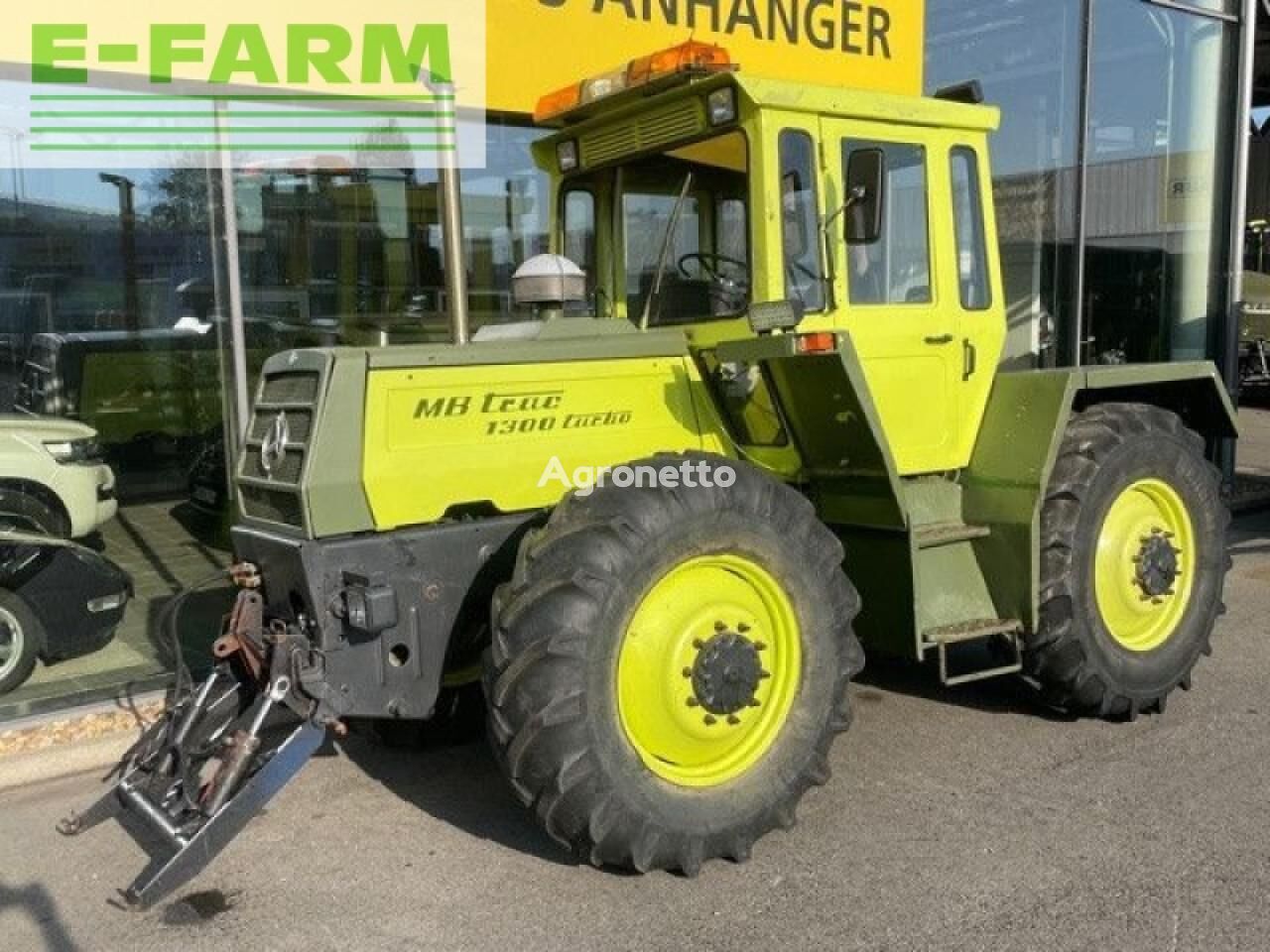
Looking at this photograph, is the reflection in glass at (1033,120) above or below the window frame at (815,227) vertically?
above

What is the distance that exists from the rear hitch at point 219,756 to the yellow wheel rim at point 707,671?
38.7 inches

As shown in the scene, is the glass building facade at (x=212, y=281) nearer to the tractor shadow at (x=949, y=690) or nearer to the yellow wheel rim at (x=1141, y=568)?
the yellow wheel rim at (x=1141, y=568)

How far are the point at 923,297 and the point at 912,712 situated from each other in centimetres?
183

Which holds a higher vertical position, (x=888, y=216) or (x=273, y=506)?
(x=888, y=216)

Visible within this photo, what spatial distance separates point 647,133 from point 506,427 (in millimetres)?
1352

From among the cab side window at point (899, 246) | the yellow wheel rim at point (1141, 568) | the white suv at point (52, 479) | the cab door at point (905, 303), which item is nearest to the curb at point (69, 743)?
the white suv at point (52, 479)

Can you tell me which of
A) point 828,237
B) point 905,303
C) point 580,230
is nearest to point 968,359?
point 905,303

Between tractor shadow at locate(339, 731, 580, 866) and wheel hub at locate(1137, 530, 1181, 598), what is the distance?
272cm

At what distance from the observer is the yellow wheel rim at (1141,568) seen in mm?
5031

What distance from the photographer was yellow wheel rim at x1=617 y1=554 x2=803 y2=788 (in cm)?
374

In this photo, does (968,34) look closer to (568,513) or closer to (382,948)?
(568,513)

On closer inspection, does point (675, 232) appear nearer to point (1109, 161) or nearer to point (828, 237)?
point (828, 237)

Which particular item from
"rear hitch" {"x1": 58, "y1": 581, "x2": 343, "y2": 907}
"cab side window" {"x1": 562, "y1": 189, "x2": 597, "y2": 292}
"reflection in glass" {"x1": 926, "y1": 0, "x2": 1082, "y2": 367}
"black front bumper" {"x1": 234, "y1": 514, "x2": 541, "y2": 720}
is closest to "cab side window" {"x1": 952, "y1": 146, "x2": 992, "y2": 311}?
"cab side window" {"x1": 562, "y1": 189, "x2": 597, "y2": 292}

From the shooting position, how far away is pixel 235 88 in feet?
19.5
